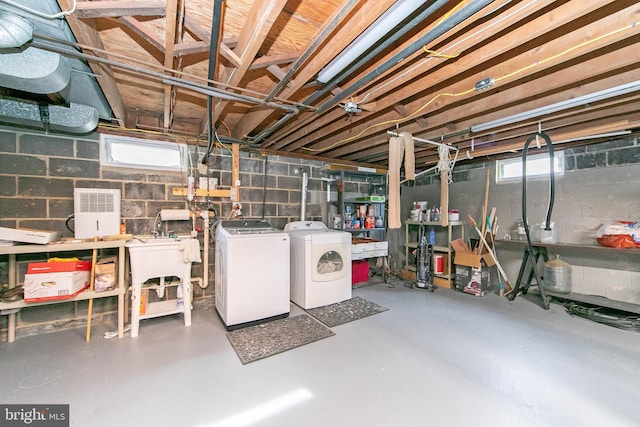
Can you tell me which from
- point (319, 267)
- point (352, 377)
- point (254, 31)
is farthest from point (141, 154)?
point (352, 377)

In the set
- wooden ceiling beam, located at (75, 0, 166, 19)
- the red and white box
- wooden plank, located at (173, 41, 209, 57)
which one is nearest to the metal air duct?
wooden ceiling beam, located at (75, 0, 166, 19)

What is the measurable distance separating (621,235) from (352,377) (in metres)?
3.46

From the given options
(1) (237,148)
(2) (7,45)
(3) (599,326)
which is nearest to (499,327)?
(3) (599,326)

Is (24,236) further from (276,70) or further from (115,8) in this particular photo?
(276,70)

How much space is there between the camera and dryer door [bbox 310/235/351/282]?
3.20 m

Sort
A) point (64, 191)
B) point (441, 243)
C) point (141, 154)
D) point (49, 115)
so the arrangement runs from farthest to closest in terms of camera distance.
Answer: point (441, 243) < point (141, 154) < point (64, 191) < point (49, 115)

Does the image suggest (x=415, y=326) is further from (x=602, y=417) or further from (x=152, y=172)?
(x=152, y=172)

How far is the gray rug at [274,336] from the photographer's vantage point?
2.23m

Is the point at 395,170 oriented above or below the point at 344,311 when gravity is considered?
above

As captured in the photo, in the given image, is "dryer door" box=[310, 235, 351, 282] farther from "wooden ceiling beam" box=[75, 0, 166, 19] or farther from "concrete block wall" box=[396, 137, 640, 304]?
"concrete block wall" box=[396, 137, 640, 304]

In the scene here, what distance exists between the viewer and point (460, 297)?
368cm

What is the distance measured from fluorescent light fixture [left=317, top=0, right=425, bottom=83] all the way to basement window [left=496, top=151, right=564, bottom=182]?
3.66 m

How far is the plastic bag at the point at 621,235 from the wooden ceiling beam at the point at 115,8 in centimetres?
467

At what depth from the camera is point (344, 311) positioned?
311cm
